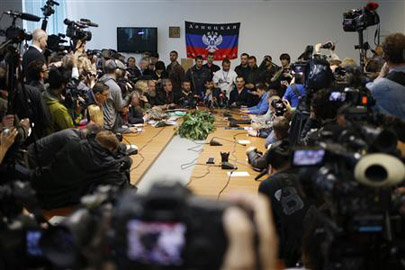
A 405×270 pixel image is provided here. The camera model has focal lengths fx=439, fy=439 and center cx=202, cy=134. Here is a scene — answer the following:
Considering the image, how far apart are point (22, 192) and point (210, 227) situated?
2.40 feet

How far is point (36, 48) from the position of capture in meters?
5.25

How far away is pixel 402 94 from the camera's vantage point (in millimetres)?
2789

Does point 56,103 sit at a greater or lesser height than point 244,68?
lesser

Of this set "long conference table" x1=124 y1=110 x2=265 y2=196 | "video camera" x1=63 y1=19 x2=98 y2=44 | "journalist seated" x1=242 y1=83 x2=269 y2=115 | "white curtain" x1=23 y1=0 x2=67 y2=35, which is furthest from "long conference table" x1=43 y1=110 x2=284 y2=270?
"white curtain" x1=23 y1=0 x2=67 y2=35

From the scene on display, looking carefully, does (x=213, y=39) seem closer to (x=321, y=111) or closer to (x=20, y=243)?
(x=321, y=111)

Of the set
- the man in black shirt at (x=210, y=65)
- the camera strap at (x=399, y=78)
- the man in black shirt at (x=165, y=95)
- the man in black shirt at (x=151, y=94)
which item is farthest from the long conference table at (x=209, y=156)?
the man in black shirt at (x=210, y=65)

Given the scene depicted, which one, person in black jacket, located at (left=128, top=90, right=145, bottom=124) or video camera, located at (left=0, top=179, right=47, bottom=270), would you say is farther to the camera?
person in black jacket, located at (left=128, top=90, right=145, bottom=124)

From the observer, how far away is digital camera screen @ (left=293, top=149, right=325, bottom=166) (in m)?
1.56

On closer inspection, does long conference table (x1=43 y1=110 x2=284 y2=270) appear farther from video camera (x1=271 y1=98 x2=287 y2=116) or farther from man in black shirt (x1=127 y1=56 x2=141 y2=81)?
man in black shirt (x1=127 y1=56 x2=141 y2=81)

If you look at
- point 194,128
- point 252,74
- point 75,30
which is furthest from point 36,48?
point 252,74

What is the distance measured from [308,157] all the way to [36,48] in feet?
14.8

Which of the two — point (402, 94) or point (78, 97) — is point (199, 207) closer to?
point (402, 94)

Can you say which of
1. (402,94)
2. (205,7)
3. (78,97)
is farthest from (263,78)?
(402,94)

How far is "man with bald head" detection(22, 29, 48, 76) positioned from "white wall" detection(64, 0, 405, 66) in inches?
264
